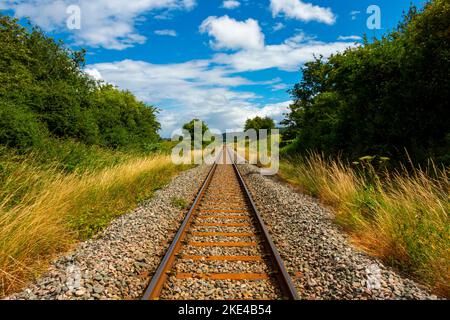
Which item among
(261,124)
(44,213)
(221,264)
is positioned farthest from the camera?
(261,124)

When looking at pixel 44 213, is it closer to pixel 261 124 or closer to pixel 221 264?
pixel 221 264

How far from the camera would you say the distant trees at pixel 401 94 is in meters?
7.65

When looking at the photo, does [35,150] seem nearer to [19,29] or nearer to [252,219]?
[252,219]

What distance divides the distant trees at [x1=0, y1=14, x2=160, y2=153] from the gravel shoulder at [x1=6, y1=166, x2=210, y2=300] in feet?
16.6

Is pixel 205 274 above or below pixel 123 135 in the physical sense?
below

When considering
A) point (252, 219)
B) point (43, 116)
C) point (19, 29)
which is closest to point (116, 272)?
point (252, 219)

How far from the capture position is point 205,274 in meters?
3.88

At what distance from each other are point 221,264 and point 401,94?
784cm

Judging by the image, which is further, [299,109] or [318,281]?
[299,109]

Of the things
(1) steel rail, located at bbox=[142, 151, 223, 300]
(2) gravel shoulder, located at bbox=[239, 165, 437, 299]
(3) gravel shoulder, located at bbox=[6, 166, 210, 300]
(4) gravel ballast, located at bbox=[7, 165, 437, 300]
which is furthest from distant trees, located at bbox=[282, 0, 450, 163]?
(3) gravel shoulder, located at bbox=[6, 166, 210, 300]

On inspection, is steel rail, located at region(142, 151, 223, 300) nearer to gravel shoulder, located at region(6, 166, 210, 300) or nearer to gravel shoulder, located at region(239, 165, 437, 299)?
gravel shoulder, located at region(6, 166, 210, 300)

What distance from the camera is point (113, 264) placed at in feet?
13.3
